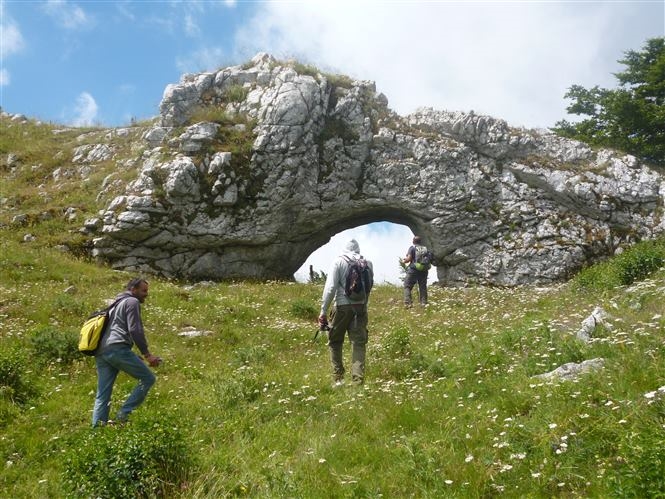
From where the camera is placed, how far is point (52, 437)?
25.9ft

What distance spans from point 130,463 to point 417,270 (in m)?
13.4

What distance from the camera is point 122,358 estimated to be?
26.7ft

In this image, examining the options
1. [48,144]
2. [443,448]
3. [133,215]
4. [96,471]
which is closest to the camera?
[96,471]

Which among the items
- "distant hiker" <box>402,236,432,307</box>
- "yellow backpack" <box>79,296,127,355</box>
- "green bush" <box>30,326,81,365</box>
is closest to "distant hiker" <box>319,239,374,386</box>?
"yellow backpack" <box>79,296,127,355</box>

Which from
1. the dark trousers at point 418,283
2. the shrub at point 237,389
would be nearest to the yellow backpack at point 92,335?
the shrub at point 237,389

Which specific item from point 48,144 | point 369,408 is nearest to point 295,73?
point 48,144

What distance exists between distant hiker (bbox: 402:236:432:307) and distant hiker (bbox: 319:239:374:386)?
8042mm

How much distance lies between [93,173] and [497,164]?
1977 cm

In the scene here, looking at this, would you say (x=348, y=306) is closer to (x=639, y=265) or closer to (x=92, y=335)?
(x=92, y=335)

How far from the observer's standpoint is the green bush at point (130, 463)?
17.8ft

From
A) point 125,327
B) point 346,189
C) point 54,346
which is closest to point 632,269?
point 346,189

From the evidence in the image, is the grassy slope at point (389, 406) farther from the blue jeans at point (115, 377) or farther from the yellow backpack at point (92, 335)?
the yellow backpack at point (92, 335)

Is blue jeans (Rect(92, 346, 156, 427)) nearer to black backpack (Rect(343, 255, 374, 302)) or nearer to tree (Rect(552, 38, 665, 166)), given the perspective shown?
black backpack (Rect(343, 255, 374, 302))

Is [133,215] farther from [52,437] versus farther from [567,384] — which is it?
[567,384]
